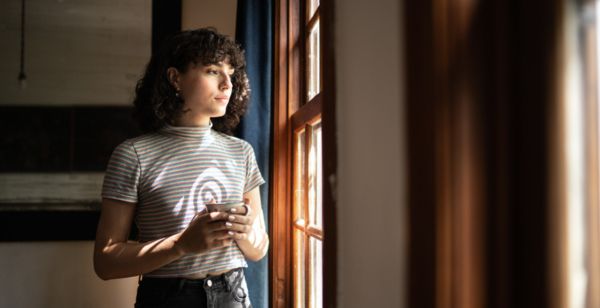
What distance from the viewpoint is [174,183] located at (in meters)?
1.25

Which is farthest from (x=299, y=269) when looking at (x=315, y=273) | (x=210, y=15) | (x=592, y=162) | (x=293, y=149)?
(x=592, y=162)

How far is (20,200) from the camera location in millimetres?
1907

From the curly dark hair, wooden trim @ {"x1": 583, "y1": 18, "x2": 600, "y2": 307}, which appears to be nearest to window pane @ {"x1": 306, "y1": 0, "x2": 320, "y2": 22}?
the curly dark hair

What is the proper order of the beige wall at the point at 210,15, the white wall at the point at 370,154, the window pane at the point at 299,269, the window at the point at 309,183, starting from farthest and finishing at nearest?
the beige wall at the point at 210,15
the window pane at the point at 299,269
the window at the point at 309,183
the white wall at the point at 370,154

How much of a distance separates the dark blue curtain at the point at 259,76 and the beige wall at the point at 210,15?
0.34 m

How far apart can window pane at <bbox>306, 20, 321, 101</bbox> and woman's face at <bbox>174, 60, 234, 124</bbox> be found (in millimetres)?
364

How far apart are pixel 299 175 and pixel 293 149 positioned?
4.7 inches

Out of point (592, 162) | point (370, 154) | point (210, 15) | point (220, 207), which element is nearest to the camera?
point (592, 162)

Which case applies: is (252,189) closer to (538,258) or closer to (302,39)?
(302,39)

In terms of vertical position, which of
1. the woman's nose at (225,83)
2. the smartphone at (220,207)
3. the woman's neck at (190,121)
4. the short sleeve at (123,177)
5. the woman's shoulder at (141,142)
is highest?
the woman's nose at (225,83)

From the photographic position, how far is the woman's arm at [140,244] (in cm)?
111

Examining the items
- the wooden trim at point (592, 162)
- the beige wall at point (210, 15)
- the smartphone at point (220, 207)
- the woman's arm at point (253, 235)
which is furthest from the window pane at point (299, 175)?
the wooden trim at point (592, 162)

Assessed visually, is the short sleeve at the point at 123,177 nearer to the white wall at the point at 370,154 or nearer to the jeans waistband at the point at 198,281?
the jeans waistband at the point at 198,281

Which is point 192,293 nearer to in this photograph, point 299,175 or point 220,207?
point 220,207
